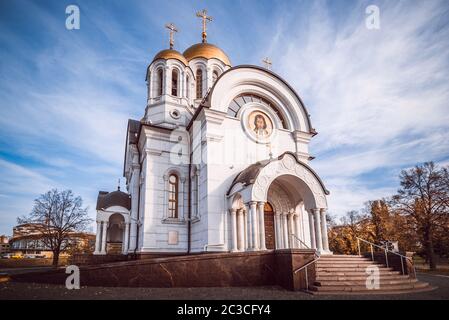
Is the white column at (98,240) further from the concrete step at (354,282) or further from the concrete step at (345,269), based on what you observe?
the concrete step at (354,282)

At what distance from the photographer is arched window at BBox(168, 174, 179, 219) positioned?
1597 cm

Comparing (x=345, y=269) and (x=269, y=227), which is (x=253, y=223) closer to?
(x=269, y=227)

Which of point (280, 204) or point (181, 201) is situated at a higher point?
point (181, 201)

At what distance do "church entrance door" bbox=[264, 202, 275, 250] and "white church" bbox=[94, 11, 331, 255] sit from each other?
0.05 metres

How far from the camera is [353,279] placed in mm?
9977

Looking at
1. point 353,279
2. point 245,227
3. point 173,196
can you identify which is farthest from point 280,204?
point 353,279

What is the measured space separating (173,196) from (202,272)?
22.0ft

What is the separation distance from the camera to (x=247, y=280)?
10.5m

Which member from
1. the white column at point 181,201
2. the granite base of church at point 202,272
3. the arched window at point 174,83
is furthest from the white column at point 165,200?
the arched window at point 174,83

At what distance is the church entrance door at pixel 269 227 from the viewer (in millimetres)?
15289

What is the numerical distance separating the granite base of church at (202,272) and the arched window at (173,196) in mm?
6015

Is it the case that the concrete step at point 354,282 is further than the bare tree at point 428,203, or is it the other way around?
the bare tree at point 428,203
